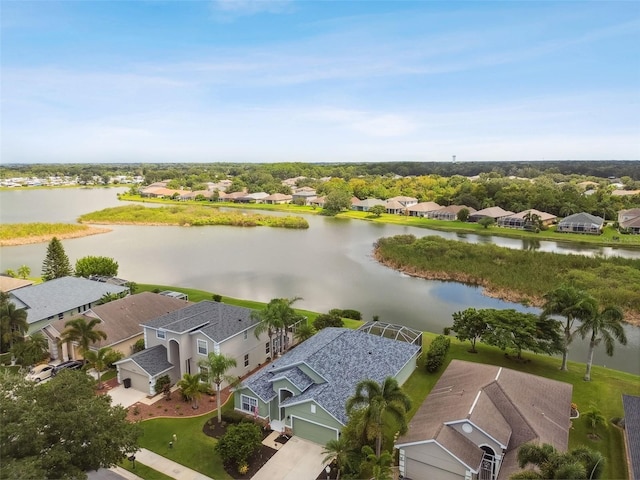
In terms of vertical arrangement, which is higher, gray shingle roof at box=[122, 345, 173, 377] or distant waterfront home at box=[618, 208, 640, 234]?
distant waterfront home at box=[618, 208, 640, 234]

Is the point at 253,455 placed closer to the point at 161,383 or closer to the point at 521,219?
the point at 161,383

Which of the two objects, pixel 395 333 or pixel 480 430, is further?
pixel 395 333

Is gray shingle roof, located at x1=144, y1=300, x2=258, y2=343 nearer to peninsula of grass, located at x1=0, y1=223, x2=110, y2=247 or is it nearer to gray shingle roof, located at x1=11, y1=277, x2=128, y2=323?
gray shingle roof, located at x1=11, y1=277, x2=128, y2=323

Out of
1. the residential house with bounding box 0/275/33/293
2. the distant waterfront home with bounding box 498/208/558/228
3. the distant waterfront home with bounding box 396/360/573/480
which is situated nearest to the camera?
the distant waterfront home with bounding box 396/360/573/480

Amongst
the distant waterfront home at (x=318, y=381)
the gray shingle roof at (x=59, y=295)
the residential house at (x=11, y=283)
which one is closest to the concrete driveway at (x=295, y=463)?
the distant waterfront home at (x=318, y=381)

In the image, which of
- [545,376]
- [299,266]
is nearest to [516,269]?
[545,376]

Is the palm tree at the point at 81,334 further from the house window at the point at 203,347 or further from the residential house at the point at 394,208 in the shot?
the residential house at the point at 394,208

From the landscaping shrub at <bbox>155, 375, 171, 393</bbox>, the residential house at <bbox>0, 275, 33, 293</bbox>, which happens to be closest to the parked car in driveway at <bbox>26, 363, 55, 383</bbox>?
the landscaping shrub at <bbox>155, 375, 171, 393</bbox>
